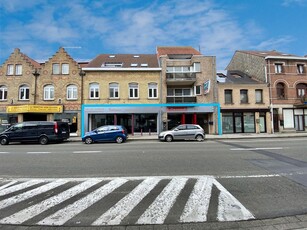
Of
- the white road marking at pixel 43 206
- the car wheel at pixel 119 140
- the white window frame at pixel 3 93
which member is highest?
the white window frame at pixel 3 93

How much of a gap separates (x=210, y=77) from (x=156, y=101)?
7.00 meters

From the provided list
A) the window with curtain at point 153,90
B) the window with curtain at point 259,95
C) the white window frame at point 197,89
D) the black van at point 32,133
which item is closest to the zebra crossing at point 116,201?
the black van at point 32,133

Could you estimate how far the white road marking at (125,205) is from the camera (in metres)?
3.33

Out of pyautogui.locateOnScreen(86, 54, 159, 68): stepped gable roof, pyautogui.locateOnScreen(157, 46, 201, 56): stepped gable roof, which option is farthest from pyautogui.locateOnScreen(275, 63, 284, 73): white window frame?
pyautogui.locateOnScreen(86, 54, 159, 68): stepped gable roof

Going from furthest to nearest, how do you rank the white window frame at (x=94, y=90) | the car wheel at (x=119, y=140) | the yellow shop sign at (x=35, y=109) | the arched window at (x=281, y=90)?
the arched window at (x=281, y=90) → the white window frame at (x=94, y=90) → the yellow shop sign at (x=35, y=109) → the car wheel at (x=119, y=140)

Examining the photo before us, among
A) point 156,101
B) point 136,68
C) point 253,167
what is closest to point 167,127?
point 156,101

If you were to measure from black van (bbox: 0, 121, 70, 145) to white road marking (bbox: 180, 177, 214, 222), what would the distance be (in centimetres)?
1414

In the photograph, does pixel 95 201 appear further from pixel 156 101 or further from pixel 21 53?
pixel 21 53

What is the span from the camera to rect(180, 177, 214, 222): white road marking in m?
3.37

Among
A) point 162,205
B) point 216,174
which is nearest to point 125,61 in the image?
point 216,174

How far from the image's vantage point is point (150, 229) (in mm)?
3057

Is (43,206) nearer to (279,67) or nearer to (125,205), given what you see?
(125,205)

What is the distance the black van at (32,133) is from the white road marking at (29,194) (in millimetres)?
11618

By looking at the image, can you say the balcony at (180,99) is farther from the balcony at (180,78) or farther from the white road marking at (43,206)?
the white road marking at (43,206)
